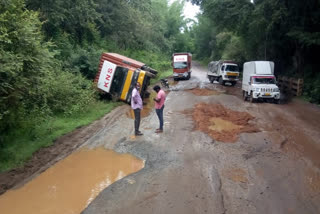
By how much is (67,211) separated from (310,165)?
6147mm

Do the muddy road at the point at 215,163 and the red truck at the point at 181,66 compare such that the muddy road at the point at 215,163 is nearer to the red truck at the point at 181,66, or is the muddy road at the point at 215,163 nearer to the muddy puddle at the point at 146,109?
the muddy puddle at the point at 146,109

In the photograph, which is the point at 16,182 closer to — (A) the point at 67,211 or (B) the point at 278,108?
(A) the point at 67,211

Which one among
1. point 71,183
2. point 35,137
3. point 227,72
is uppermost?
point 227,72

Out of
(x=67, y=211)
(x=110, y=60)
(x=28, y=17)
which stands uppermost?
(x=28, y=17)

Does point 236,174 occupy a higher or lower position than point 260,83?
lower

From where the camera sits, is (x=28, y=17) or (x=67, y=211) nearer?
(x=67, y=211)

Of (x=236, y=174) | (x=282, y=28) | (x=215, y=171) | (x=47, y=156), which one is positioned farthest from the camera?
(x=282, y=28)

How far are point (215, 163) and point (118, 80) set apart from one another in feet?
33.0

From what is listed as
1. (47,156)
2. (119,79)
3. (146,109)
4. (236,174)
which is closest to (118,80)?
(119,79)

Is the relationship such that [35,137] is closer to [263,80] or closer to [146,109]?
[146,109]

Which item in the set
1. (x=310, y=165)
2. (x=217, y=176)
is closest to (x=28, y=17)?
(x=217, y=176)

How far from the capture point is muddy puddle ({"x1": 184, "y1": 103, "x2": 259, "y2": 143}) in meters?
11.4

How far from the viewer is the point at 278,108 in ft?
57.2

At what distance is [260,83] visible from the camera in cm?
1970
